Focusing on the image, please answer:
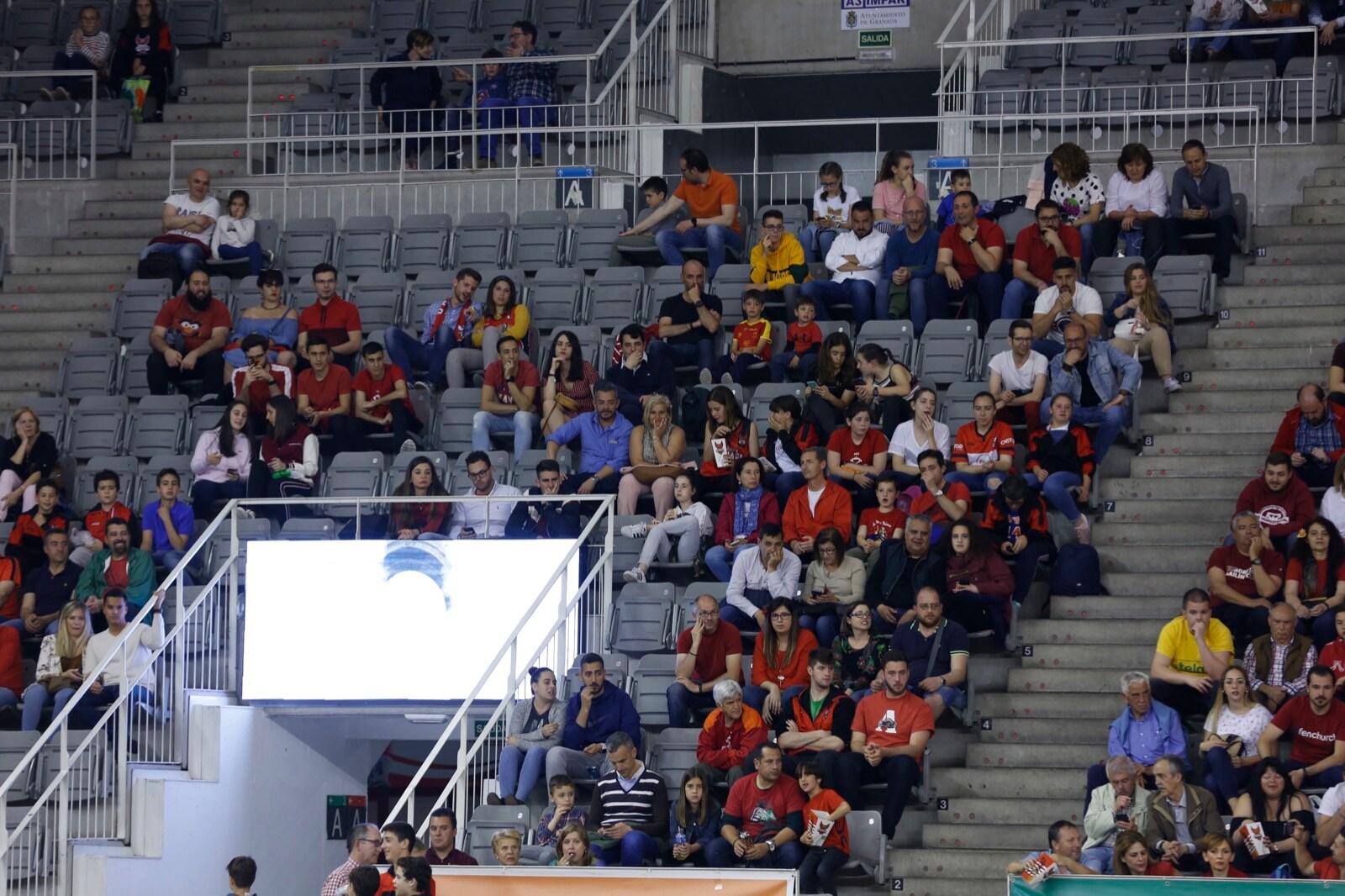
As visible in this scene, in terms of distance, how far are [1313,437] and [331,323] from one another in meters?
7.15

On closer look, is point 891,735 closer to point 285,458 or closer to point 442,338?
point 285,458

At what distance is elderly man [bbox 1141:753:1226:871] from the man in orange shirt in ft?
20.5

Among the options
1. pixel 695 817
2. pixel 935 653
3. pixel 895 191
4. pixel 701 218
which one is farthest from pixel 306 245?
pixel 695 817

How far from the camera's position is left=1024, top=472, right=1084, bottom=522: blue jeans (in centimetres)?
1397

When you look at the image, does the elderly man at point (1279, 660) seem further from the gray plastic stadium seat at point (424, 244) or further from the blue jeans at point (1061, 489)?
the gray plastic stadium seat at point (424, 244)

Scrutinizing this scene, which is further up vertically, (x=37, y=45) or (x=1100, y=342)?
(x=37, y=45)

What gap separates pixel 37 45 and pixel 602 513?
383 inches

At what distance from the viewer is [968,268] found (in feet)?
51.9

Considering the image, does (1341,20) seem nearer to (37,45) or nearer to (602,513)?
(602,513)

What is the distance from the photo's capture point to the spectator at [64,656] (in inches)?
565

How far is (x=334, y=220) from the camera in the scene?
18.3 metres

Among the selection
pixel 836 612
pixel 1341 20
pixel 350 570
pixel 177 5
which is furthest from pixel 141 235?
pixel 1341 20

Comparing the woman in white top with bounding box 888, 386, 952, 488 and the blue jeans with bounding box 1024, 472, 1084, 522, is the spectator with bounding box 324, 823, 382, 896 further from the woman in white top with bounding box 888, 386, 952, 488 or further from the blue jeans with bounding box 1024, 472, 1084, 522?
the blue jeans with bounding box 1024, 472, 1084, 522

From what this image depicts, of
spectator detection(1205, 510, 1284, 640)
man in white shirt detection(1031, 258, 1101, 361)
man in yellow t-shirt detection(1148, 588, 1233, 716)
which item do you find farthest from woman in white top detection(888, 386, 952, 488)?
man in yellow t-shirt detection(1148, 588, 1233, 716)
